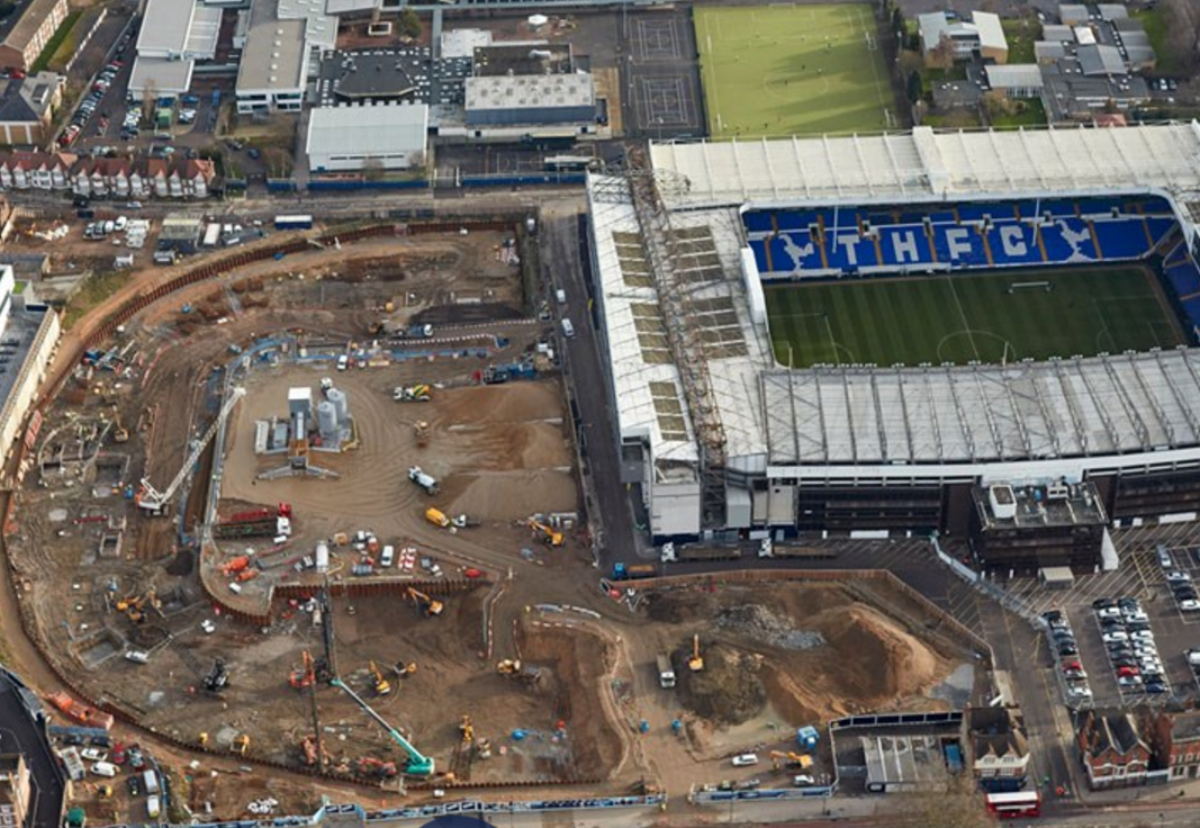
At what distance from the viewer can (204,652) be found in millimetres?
196000

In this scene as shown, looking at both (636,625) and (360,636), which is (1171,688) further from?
(360,636)

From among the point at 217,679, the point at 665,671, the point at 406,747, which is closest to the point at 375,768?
the point at 406,747

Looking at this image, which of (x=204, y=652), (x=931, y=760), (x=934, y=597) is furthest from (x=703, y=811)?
(x=204, y=652)

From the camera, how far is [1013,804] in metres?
177

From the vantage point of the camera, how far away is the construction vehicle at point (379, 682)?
19112cm

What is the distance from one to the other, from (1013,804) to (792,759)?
1936 centimetres

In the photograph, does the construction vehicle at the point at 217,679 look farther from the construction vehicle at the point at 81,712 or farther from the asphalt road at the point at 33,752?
the asphalt road at the point at 33,752

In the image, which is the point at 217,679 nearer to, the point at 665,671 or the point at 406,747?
the point at 406,747

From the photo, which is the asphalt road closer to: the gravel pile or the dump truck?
the dump truck

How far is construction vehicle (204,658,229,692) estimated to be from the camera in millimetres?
191675

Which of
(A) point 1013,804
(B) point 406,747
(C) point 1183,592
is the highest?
(C) point 1183,592

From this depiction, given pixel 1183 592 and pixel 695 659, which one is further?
pixel 1183 592

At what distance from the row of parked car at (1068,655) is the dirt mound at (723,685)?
27.8 m

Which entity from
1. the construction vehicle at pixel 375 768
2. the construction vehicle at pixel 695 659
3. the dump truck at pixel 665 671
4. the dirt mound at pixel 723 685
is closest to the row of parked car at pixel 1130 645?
the dirt mound at pixel 723 685
